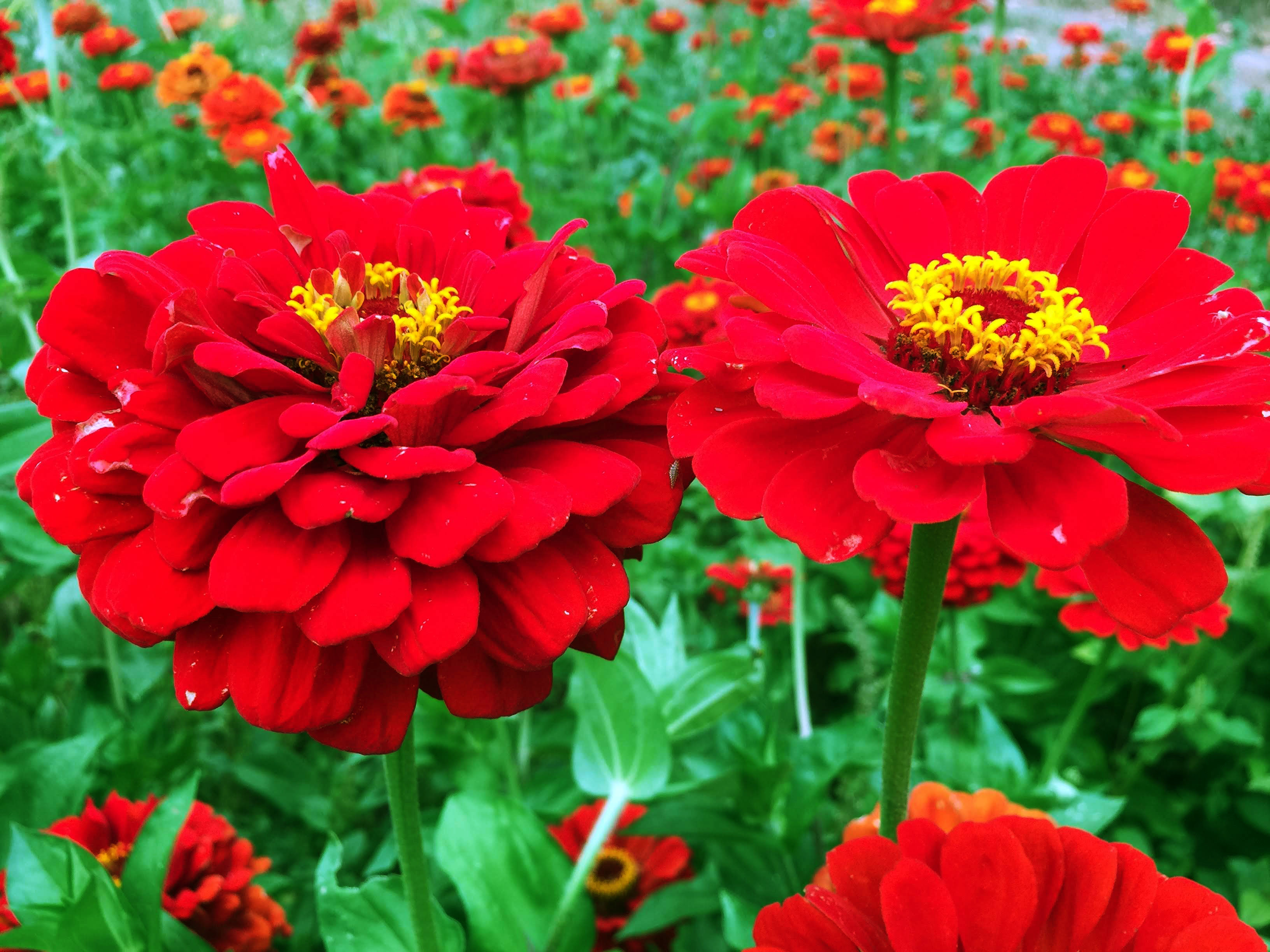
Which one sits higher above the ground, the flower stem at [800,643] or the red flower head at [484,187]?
the red flower head at [484,187]

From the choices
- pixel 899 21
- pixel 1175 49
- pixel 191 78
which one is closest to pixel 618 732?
pixel 899 21

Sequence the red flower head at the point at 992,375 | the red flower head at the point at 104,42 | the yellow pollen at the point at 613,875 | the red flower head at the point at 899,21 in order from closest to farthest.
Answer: the red flower head at the point at 992,375 < the yellow pollen at the point at 613,875 < the red flower head at the point at 899,21 < the red flower head at the point at 104,42

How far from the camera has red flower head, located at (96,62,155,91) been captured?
2.71 metres

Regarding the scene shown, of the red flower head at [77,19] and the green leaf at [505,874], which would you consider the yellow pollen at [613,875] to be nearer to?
the green leaf at [505,874]

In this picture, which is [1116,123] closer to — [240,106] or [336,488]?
[240,106]

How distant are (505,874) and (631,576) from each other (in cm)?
64

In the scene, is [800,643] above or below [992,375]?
below

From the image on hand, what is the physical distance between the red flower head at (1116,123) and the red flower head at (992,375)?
10.2 ft

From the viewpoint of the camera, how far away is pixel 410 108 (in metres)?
2.66

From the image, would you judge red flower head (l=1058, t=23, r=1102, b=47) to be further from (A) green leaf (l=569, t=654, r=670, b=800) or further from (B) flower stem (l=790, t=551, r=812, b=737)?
(A) green leaf (l=569, t=654, r=670, b=800)

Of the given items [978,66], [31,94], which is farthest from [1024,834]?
[978,66]

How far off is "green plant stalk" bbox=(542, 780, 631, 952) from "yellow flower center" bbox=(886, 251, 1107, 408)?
546 millimetres

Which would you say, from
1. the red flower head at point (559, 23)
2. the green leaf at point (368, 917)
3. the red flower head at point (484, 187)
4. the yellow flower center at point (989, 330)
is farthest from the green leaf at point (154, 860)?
the red flower head at point (559, 23)

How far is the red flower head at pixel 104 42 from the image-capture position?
2832mm
